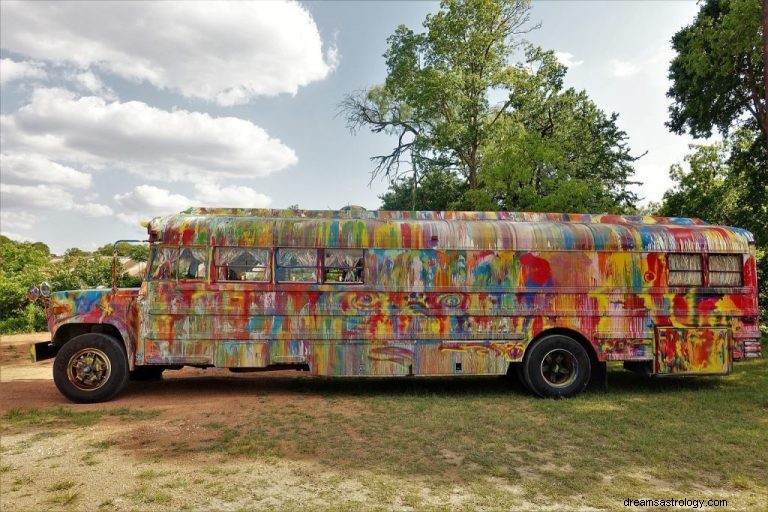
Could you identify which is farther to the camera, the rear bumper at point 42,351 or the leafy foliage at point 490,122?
the leafy foliage at point 490,122

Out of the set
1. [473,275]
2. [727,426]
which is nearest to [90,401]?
[473,275]

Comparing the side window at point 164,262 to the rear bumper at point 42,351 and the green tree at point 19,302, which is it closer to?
the rear bumper at point 42,351

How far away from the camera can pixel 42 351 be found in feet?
25.1

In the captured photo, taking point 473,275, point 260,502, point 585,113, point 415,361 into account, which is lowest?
point 260,502

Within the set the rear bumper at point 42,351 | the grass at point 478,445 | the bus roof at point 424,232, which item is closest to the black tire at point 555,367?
the grass at point 478,445

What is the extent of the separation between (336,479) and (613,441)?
3.14 m

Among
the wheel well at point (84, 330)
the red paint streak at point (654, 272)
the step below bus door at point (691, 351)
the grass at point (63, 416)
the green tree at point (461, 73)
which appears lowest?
the grass at point (63, 416)

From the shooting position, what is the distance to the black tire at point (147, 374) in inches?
335

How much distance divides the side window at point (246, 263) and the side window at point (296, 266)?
190mm

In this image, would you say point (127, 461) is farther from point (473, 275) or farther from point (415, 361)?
point (473, 275)

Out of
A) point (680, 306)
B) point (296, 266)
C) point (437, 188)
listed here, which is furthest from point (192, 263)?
point (437, 188)

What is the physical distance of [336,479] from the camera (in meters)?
4.58

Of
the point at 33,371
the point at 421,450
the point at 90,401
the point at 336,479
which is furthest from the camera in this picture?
the point at 33,371

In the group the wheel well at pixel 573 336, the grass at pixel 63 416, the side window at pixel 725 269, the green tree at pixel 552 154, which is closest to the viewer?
the grass at pixel 63 416
